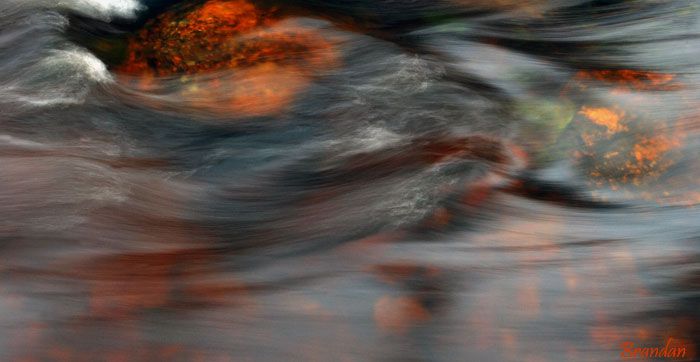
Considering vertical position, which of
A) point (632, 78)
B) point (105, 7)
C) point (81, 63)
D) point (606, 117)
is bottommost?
point (606, 117)

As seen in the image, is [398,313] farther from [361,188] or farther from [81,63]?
[81,63]

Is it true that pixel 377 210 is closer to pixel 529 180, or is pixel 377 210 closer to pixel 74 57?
pixel 529 180

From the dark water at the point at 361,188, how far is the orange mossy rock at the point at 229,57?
1.1 inches

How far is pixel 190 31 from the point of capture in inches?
217

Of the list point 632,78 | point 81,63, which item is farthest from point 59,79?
point 632,78

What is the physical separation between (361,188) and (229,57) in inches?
69.4

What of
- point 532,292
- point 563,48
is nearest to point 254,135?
point 532,292

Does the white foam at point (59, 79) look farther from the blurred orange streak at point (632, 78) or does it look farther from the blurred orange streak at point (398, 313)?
the blurred orange streak at point (632, 78)

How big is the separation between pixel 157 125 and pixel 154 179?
0.67 meters

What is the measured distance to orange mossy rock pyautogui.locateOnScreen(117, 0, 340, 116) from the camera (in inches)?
194

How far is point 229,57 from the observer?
5258 millimetres

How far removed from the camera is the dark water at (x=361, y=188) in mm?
3051

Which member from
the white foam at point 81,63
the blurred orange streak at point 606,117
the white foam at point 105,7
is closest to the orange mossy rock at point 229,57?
the white foam at point 81,63

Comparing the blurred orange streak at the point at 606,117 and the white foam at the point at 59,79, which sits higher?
the white foam at the point at 59,79
